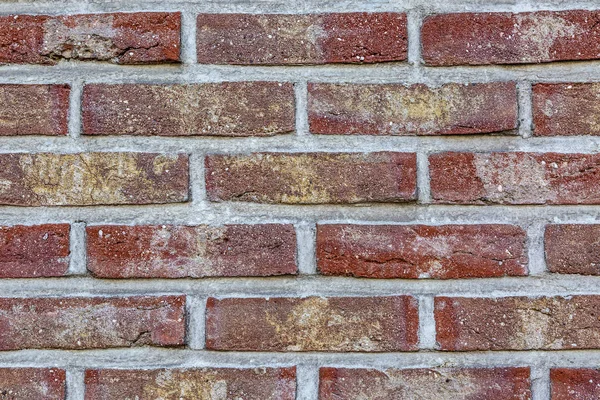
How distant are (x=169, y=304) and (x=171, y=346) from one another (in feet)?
0.21

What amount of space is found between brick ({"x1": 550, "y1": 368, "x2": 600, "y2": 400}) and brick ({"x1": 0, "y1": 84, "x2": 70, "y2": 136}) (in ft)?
2.78

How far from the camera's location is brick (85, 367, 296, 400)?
0.90 m

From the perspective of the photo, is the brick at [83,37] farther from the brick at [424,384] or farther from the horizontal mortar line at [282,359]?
the brick at [424,384]

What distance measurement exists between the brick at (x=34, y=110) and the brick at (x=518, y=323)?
654mm

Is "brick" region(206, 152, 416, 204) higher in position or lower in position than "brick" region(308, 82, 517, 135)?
lower

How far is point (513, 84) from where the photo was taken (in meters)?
0.92

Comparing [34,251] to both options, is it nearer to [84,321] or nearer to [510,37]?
[84,321]

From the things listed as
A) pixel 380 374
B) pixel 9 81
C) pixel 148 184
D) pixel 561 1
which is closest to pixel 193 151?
pixel 148 184

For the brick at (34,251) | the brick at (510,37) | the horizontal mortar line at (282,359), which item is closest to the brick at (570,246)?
the horizontal mortar line at (282,359)

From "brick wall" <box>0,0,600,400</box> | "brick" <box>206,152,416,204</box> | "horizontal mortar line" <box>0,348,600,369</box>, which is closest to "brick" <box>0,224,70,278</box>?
"brick wall" <box>0,0,600,400</box>

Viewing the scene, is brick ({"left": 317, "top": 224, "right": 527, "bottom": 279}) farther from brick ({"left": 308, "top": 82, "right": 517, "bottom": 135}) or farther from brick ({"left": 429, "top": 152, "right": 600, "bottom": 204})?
brick ({"left": 308, "top": 82, "right": 517, "bottom": 135})

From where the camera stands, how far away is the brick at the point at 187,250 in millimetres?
907

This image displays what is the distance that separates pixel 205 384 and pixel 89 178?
1.19ft

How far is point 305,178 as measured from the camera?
0.91m
